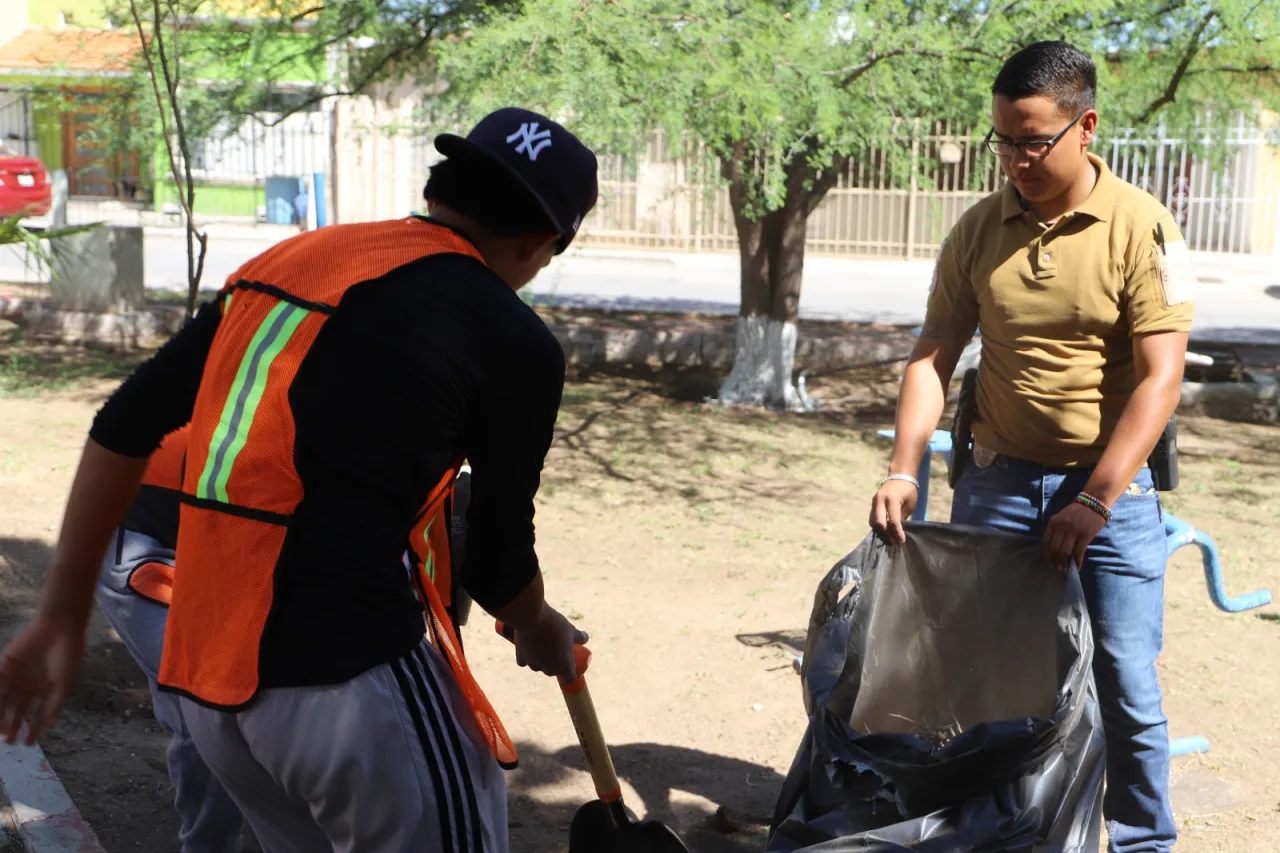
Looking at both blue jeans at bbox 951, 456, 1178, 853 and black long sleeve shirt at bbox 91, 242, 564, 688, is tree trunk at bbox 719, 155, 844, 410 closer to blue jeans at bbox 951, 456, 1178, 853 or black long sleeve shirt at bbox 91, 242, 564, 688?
blue jeans at bbox 951, 456, 1178, 853

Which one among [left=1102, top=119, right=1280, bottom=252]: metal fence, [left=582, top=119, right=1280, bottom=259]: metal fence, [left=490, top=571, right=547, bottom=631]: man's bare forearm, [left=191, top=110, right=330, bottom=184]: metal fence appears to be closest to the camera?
[left=490, top=571, right=547, bottom=631]: man's bare forearm

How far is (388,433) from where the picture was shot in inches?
66.7

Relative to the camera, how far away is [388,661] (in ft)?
5.78

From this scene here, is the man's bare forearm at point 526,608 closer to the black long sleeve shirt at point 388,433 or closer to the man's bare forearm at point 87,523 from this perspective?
the black long sleeve shirt at point 388,433

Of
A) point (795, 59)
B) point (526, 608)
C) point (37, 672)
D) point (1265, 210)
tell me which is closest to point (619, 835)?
point (526, 608)

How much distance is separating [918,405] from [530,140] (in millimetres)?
1488

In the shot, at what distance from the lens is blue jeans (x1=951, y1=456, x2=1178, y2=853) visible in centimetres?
288

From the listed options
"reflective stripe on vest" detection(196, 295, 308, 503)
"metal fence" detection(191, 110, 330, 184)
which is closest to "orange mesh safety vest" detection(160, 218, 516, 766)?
"reflective stripe on vest" detection(196, 295, 308, 503)

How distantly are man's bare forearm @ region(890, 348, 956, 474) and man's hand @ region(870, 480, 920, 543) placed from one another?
0.06m

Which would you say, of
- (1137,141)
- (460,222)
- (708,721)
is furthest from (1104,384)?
(1137,141)

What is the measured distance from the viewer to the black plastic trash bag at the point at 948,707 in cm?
249

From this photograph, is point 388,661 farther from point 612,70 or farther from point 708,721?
point 612,70

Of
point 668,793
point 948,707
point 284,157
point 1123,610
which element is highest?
point 284,157

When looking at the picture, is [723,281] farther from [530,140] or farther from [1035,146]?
[530,140]
